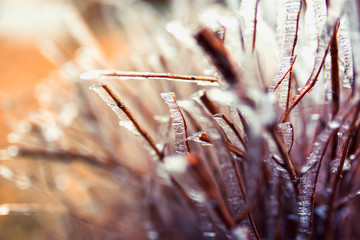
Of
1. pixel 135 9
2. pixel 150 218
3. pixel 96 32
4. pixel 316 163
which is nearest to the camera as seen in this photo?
pixel 316 163

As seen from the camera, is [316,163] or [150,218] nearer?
[316,163]

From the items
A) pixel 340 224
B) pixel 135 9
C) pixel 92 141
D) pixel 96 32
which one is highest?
pixel 96 32

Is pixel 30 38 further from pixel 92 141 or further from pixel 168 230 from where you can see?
pixel 168 230

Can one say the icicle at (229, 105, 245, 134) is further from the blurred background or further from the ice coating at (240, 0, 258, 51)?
the blurred background

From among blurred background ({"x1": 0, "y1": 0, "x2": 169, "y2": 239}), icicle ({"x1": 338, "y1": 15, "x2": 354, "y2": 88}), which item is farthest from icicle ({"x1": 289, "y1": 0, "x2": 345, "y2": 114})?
blurred background ({"x1": 0, "y1": 0, "x2": 169, "y2": 239})

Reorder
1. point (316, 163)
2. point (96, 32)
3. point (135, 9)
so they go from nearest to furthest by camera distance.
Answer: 1. point (316, 163)
2. point (135, 9)
3. point (96, 32)

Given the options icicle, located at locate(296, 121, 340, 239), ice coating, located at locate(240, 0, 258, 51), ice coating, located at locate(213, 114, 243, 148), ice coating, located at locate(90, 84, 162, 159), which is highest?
ice coating, located at locate(240, 0, 258, 51)

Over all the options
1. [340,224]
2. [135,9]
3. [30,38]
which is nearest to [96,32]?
[30,38]

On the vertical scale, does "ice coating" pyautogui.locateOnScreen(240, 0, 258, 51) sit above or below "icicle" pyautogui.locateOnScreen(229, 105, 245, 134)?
above

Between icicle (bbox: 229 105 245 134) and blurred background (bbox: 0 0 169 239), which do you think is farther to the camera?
blurred background (bbox: 0 0 169 239)
